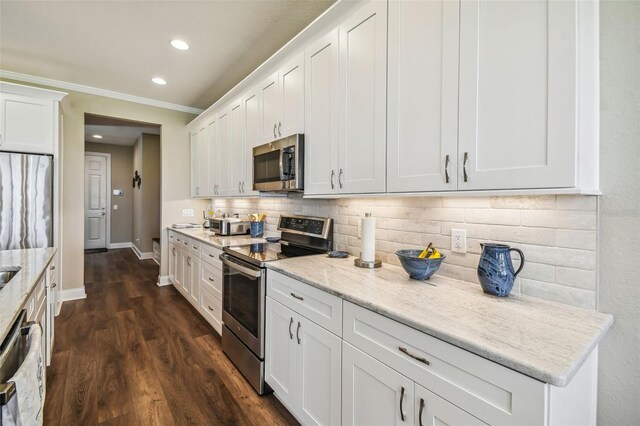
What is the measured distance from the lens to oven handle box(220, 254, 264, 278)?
1951 mm

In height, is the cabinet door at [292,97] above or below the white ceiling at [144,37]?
below

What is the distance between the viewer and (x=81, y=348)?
→ 8.62ft

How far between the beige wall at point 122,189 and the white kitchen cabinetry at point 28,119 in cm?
496

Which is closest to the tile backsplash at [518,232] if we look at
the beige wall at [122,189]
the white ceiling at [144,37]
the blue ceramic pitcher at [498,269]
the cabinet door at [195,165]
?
the blue ceramic pitcher at [498,269]

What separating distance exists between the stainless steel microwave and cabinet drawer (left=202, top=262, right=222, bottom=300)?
0.86 metres

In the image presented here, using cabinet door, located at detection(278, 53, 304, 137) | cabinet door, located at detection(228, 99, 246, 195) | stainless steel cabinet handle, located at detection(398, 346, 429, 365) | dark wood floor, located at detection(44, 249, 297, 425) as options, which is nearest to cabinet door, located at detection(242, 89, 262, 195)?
cabinet door, located at detection(228, 99, 246, 195)

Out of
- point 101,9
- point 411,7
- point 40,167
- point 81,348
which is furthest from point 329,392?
point 40,167

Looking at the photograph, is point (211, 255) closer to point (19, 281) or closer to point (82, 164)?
point (19, 281)

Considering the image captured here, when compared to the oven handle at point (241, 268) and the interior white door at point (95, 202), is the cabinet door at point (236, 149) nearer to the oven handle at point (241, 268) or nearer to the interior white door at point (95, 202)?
the oven handle at point (241, 268)

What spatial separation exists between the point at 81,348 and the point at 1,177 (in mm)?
1799

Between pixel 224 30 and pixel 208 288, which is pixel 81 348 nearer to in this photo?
pixel 208 288

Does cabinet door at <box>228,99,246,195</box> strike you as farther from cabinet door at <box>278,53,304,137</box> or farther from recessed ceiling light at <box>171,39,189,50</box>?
cabinet door at <box>278,53,304,137</box>

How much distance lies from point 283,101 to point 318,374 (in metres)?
1.99

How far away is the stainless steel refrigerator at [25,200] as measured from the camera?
286cm
